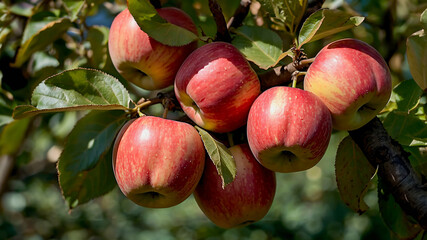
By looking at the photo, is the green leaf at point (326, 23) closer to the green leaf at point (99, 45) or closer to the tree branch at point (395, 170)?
the tree branch at point (395, 170)

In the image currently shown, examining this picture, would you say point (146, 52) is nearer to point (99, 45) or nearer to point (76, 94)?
point (76, 94)

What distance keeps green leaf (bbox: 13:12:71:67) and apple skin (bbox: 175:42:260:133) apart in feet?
1.72

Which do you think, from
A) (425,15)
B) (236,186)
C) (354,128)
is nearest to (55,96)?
(236,186)

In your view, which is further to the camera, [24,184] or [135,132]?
[24,184]

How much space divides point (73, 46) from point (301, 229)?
4.45 feet

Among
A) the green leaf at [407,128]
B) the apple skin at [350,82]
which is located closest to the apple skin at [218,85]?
the apple skin at [350,82]

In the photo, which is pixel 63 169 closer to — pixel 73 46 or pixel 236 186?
pixel 236 186

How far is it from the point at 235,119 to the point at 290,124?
5.1 inches

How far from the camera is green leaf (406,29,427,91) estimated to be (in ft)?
3.03

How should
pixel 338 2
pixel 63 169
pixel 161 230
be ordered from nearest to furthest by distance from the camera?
1. pixel 63 169
2. pixel 338 2
3. pixel 161 230

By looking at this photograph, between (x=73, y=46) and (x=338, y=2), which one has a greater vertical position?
(x=338, y=2)

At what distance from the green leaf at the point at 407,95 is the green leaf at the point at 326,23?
0.30 meters

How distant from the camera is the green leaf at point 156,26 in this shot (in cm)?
93

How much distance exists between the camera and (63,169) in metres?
1.08
